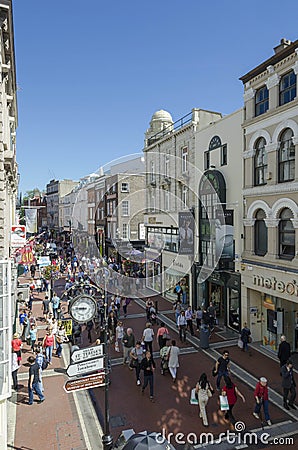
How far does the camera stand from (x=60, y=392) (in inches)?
470

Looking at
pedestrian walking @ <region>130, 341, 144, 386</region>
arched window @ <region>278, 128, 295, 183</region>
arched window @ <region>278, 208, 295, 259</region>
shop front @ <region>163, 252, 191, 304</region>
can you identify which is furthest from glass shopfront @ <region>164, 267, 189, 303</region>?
pedestrian walking @ <region>130, 341, 144, 386</region>

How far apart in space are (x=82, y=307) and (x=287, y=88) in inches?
Answer: 487

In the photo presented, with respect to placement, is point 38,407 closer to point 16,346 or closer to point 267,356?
point 16,346

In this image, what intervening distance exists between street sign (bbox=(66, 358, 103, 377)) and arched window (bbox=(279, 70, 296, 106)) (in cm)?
1291

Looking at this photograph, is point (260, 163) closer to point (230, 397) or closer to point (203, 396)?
point (230, 397)

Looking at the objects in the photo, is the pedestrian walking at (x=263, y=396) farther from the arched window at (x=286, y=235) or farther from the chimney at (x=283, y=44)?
the chimney at (x=283, y=44)

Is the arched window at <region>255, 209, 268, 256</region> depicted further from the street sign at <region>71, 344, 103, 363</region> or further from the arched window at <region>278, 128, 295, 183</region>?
the street sign at <region>71, 344, 103, 363</region>

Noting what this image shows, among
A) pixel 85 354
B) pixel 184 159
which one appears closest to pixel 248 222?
pixel 184 159

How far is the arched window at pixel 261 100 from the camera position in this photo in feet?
52.7

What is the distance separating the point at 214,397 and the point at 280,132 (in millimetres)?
11061

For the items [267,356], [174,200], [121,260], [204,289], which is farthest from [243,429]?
[121,260]

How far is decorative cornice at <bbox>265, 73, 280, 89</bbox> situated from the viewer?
1517 cm

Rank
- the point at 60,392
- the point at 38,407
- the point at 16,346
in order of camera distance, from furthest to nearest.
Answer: the point at 16,346
the point at 60,392
the point at 38,407

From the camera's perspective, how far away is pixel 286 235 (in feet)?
49.0
